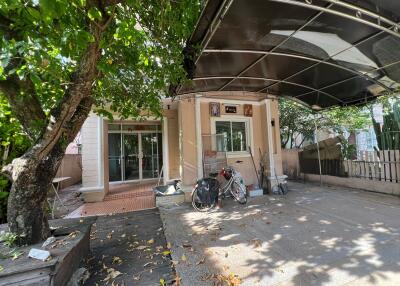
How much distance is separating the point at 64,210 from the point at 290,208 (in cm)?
555

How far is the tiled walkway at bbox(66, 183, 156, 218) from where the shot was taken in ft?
17.4

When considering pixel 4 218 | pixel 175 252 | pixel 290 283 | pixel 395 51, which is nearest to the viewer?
pixel 290 283

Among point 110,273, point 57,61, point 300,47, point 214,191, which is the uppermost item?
point 300,47

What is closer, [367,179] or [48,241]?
[48,241]

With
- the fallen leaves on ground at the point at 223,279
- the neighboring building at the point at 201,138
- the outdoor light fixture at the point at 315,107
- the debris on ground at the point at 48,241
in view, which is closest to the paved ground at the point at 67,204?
the neighboring building at the point at 201,138

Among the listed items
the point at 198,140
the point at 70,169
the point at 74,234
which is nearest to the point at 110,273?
the point at 74,234

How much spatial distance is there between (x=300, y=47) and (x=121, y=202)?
221 inches

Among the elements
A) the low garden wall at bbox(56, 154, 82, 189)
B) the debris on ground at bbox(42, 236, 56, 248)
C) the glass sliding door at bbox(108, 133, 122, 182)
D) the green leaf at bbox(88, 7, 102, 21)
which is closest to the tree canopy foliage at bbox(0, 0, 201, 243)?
the green leaf at bbox(88, 7, 102, 21)

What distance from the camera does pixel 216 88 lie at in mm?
5777

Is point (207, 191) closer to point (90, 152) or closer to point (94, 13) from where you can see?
point (90, 152)

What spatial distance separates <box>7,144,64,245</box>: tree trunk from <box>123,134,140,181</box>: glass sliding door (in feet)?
19.1

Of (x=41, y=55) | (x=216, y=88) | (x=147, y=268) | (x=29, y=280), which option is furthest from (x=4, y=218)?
(x=216, y=88)

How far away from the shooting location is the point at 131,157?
8438mm

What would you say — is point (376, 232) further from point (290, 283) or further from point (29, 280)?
point (29, 280)
